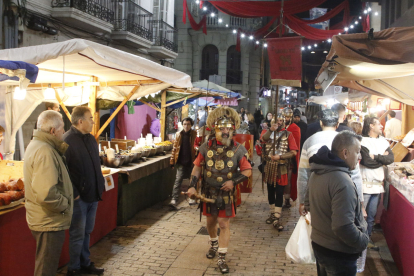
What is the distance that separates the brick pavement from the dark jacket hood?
2385mm

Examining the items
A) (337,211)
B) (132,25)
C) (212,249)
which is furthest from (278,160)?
(132,25)

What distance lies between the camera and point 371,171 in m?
5.21

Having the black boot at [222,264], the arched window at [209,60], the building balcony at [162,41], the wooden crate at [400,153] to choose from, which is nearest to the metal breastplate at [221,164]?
the black boot at [222,264]

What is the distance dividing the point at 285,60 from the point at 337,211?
13.0ft

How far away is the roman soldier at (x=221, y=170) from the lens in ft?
15.4

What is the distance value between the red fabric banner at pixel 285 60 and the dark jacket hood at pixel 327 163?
325 cm

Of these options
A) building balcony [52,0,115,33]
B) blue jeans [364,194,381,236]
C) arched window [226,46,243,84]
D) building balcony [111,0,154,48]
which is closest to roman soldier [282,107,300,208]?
blue jeans [364,194,381,236]

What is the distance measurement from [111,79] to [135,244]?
335cm

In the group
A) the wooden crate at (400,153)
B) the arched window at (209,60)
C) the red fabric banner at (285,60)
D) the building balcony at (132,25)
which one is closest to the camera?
the red fabric banner at (285,60)

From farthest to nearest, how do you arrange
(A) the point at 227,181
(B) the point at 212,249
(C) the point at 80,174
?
(B) the point at 212,249, (A) the point at 227,181, (C) the point at 80,174

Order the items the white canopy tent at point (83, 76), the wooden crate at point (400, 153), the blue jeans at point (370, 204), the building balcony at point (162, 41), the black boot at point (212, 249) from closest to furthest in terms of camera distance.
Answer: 1. the white canopy tent at point (83, 76)
2. the black boot at point (212, 249)
3. the blue jeans at point (370, 204)
4. the wooden crate at point (400, 153)
5. the building balcony at point (162, 41)

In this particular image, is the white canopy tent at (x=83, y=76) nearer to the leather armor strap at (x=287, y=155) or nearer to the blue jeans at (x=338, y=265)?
the leather armor strap at (x=287, y=155)

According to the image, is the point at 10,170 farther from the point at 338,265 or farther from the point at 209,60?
the point at 209,60

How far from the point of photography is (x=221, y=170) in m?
4.71
